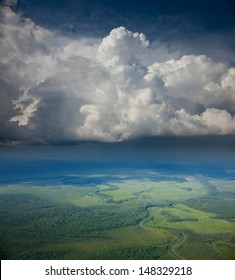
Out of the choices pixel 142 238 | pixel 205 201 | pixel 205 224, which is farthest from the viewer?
pixel 205 201

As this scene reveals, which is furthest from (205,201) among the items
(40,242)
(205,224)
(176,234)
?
(40,242)

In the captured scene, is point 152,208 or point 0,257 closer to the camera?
point 0,257
